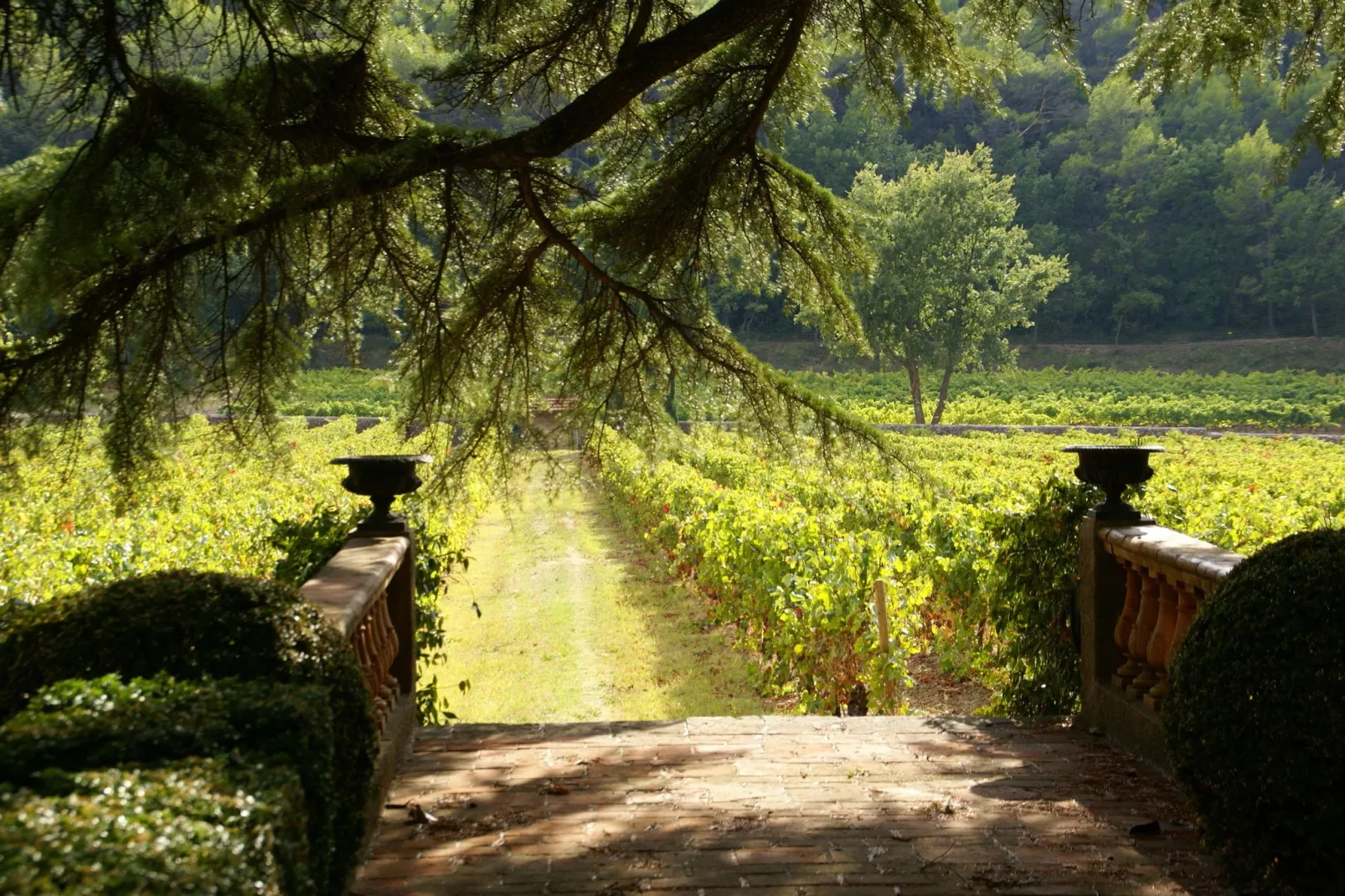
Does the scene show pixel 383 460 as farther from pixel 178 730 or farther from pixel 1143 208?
pixel 1143 208

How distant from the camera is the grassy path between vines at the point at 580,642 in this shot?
7695 millimetres

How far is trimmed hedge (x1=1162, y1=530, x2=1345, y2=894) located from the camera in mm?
2311

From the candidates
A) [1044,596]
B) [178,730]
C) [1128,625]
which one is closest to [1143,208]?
[1044,596]

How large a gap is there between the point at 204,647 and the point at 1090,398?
151 ft

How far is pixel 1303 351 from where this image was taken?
5375 centimetres

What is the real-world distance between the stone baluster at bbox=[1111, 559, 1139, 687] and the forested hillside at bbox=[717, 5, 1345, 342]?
181 ft

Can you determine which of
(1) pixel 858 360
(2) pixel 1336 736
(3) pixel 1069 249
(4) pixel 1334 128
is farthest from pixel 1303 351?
(2) pixel 1336 736

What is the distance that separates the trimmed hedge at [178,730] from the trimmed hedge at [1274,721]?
6.72ft

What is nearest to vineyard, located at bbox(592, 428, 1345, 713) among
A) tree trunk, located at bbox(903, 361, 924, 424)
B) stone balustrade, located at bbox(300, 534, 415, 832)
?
stone balustrade, located at bbox(300, 534, 415, 832)

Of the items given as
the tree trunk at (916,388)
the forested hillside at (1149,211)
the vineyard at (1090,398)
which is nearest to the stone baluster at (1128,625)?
the vineyard at (1090,398)

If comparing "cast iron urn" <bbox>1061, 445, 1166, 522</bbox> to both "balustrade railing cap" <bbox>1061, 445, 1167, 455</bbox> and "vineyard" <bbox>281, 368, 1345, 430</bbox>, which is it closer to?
"balustrade railing cap" <bbox>1061, 445, 1167, 455</bbox>

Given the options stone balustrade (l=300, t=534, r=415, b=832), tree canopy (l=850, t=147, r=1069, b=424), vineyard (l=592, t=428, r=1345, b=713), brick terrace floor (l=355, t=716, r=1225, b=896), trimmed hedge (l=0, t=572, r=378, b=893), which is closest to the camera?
trimmed hedge (l=0, t=572, r=378, b=893)

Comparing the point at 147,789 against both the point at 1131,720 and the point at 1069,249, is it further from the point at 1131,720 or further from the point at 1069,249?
the point at 1069,249

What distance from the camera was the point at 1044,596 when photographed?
17.7 ft
